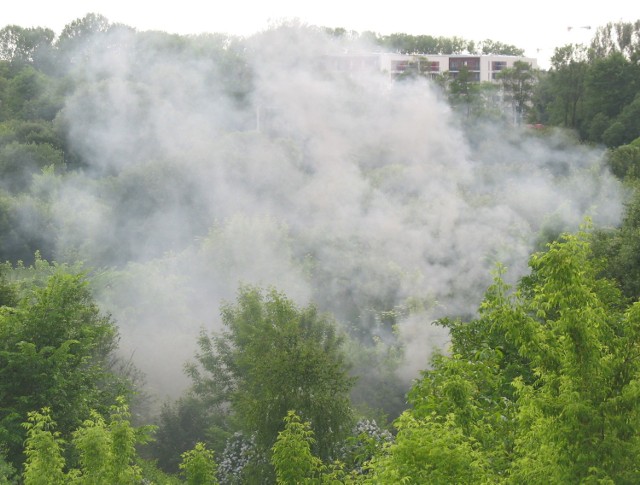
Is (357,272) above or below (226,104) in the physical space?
below

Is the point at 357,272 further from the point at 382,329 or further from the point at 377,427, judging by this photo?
the point at 377,427

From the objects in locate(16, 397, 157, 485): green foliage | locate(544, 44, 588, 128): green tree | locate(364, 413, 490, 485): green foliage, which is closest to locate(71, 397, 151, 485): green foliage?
locate(16, 397, 157, 485): green foliage

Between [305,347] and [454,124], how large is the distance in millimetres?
26560

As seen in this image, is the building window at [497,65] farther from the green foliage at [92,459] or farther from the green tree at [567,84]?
the green foliage at [92,459]

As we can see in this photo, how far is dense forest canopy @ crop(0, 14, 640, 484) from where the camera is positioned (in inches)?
432

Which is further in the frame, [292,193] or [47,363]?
[292,193]

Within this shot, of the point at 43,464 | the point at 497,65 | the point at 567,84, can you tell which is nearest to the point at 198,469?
the point at 43,464

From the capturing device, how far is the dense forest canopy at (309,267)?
432 inches

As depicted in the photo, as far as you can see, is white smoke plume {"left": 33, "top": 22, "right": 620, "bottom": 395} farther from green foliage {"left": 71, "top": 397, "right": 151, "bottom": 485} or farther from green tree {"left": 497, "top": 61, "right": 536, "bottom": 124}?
green tree {"left": 497, "top": 61, "right": 536, "bottom": 124}

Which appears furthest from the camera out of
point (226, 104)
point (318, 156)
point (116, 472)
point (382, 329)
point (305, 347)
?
point (226, 104)

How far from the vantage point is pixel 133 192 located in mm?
41438

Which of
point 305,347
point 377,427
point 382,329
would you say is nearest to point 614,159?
point 382,329

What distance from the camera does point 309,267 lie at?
33219 mm

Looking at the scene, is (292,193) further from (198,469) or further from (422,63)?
(422,63)
